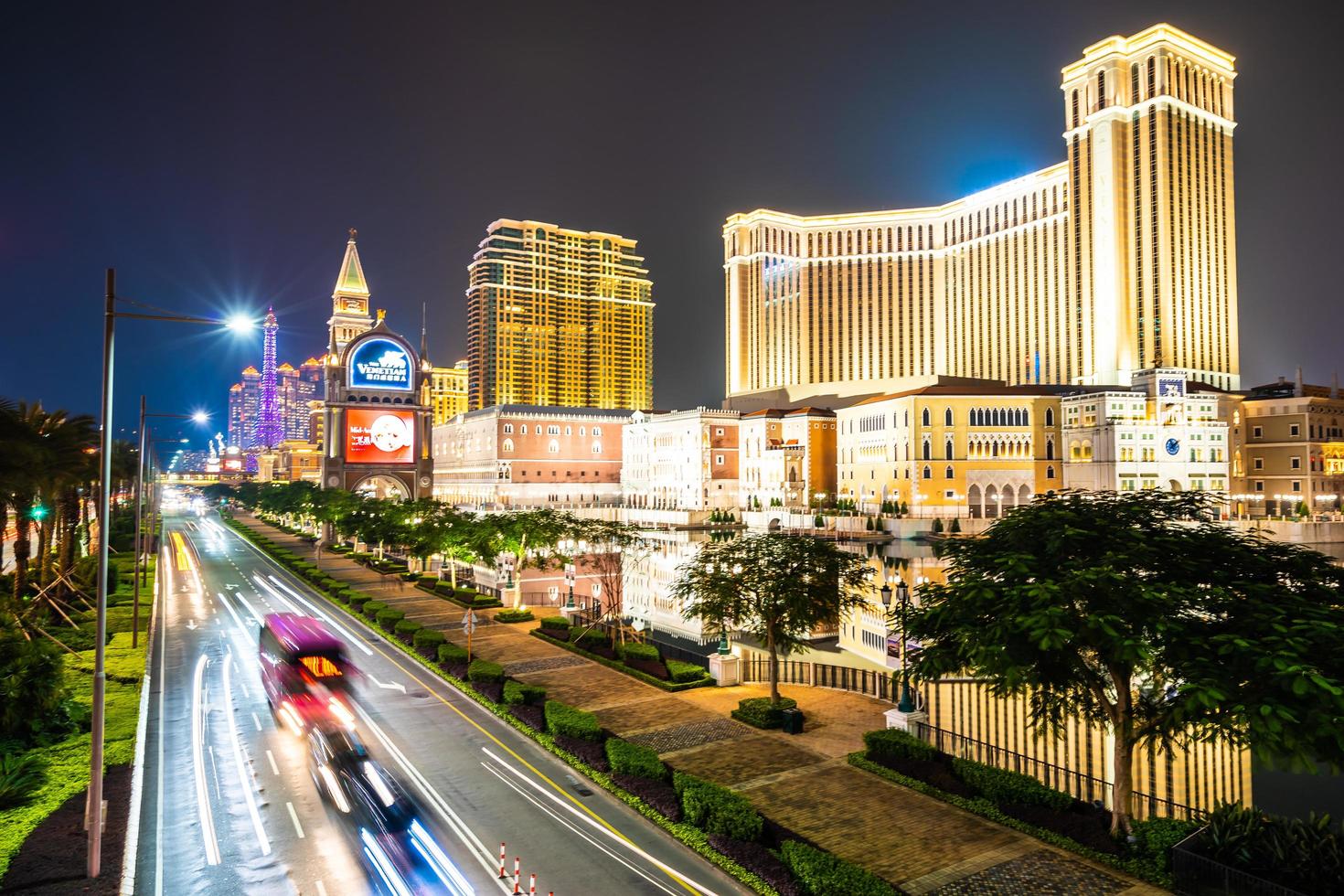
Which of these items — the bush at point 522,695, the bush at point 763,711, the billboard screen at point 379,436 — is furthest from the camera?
the billboard screen at point 379,436

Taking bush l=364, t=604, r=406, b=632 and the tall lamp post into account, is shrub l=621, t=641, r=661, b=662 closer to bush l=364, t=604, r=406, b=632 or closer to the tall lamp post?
bush l=364, t=604, r=406, b=632

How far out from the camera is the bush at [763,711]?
80.1 feet

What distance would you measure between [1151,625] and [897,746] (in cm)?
794

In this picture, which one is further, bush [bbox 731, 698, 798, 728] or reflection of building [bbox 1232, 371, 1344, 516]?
reflection of building [bbox 1232, 371, 1344, 516]

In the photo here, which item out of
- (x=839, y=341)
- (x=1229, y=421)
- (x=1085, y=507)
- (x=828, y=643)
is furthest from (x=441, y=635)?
(x=839, y=341)

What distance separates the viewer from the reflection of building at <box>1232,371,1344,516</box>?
101 m

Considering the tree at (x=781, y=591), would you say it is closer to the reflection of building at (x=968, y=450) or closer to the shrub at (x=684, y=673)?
the shrub at (x=684, y=673)

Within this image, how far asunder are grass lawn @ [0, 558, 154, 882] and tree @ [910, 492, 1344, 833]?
20065 mm

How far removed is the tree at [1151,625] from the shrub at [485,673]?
16.7 metres

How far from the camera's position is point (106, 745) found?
2230cm

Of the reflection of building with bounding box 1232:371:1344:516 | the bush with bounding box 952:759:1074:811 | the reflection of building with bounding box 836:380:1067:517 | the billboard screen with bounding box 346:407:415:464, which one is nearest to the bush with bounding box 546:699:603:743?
the bush with bounding box 952:759:1074:811

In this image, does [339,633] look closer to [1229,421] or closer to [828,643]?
[828,643]

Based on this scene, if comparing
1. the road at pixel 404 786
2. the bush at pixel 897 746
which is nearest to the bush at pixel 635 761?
the road at pixel 404 786

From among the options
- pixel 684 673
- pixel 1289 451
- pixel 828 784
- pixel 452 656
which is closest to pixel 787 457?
pixel 1289 451
